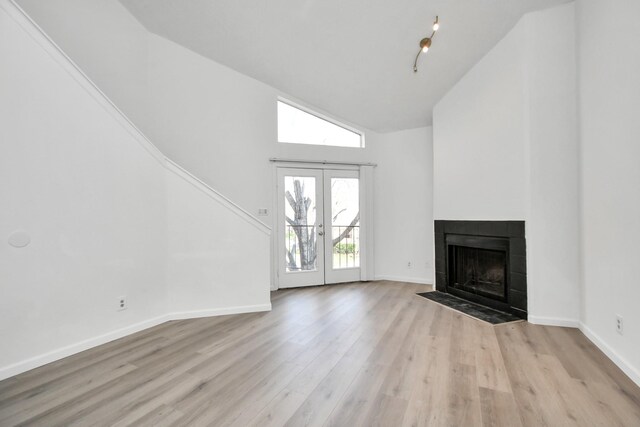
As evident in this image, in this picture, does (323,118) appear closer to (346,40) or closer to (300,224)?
(346,40)

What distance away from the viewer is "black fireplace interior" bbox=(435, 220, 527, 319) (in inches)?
A: 125

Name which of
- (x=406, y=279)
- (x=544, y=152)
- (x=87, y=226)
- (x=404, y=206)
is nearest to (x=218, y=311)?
(x=87, y=226)

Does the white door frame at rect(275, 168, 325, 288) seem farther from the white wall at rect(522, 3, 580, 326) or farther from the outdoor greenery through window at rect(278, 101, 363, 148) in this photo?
the white wall at rect(522, 3, 580, 326)

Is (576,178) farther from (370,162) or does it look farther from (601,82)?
(370,162)

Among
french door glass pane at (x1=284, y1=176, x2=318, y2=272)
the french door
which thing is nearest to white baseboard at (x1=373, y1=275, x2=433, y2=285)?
the french door

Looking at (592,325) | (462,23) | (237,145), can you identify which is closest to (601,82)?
(462,23)

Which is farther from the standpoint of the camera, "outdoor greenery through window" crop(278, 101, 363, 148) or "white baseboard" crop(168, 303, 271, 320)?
"outdoor greenery through window" crop(278, 101, 363, 148)

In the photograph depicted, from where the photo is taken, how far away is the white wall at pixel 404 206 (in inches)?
196

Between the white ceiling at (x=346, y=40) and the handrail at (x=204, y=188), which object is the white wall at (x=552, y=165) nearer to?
the white ceiling at (x=346, y=40)

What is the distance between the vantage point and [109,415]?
1.65m

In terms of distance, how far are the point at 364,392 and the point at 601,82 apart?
119 inches

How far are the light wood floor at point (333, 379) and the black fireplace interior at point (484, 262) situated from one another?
0.45 m

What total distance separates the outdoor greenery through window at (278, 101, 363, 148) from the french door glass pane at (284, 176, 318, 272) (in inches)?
26.3

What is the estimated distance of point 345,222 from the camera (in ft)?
16.9
